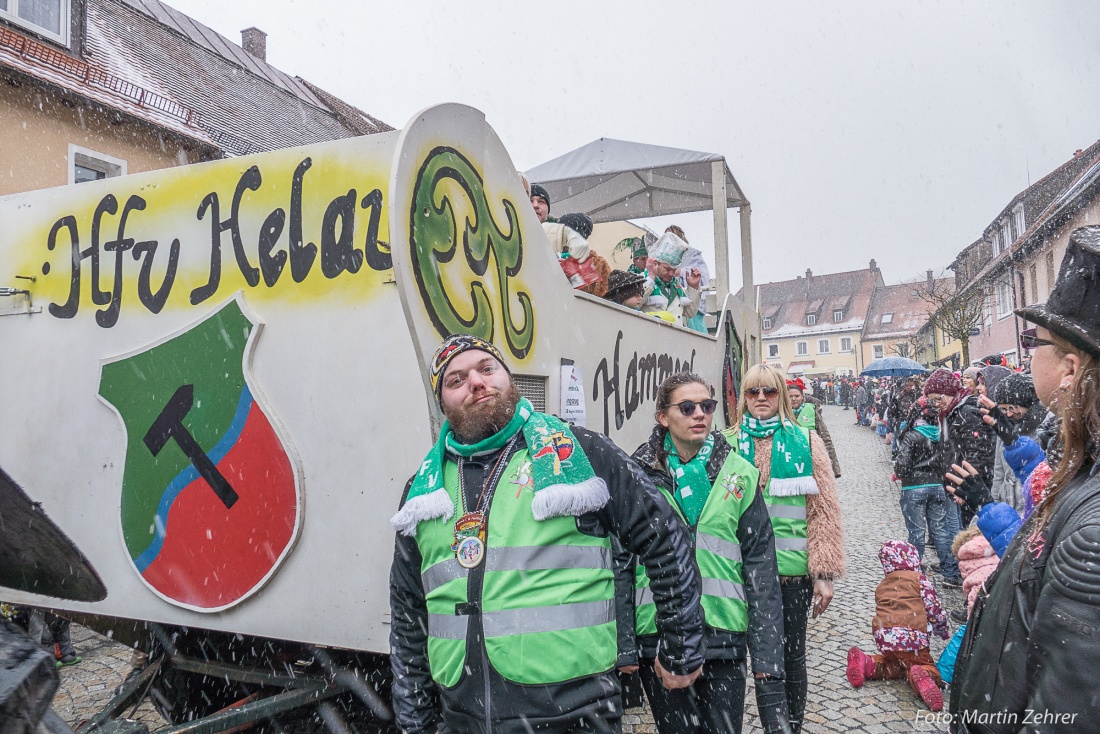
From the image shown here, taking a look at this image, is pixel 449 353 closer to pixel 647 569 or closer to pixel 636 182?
pixel 647 569

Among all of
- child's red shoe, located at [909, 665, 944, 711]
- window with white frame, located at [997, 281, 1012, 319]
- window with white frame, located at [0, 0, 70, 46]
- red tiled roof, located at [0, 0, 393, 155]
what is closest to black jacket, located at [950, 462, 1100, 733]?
child's red shoe, located at [909, 665, 944, 711]

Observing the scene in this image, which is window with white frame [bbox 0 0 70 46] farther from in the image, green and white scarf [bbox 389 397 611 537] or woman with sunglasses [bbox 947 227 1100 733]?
woman with sunglasses [bbox 947 227 1100 733]

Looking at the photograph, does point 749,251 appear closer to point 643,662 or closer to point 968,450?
point 968,450

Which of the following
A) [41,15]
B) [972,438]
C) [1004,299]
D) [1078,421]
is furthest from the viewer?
[1004,299]

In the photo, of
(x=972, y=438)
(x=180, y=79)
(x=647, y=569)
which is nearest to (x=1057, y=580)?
(x=647, y=569)

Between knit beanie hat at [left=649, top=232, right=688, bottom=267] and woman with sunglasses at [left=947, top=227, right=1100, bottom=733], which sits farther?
knit beanie hat at [left=649, top=232, right=688, bottom=267]

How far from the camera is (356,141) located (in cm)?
247

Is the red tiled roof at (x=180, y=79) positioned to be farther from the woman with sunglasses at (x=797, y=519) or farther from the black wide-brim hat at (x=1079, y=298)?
the black wide-brim hat at (x=1079, y=298)

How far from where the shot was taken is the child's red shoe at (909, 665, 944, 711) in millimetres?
4055

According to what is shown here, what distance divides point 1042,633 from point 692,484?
1626mm

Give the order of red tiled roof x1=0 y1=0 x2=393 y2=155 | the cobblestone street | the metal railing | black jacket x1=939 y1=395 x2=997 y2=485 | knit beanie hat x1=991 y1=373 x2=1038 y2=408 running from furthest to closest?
red tiled roof x1=0 y1=0 x2=393 y2=155, the metal railing, black jacket x1=939 y1=395 x2=997 y2=485, knit beanie hat x1=991 y1=373 x2=1038 y2=408, the cobblestone street

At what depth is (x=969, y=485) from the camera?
3.09 meters

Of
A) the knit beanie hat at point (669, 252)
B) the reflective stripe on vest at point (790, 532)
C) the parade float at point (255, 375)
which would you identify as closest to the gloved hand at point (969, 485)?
the reflective stripe on vest at point (790, 532)

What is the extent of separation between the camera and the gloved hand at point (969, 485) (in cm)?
305
